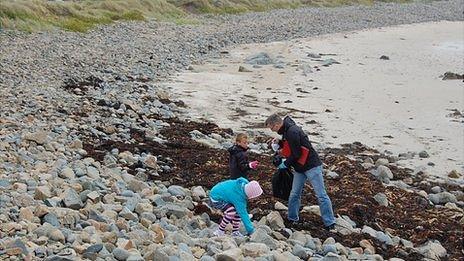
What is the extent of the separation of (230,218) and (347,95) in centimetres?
1657

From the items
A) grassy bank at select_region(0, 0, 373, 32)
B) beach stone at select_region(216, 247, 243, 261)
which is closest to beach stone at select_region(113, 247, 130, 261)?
beach stone at select_region(216, 247, 243, 261)

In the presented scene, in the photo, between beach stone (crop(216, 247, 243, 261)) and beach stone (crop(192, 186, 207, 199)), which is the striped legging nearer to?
beach stone (crop(216, 247, 243, 261))

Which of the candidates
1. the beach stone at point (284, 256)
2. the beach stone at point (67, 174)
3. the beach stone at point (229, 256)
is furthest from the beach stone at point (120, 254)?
the beach stone at point (67, 174)

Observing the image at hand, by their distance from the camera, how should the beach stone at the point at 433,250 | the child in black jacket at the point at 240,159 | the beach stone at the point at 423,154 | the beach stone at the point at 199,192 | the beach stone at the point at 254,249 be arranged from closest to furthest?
the beach stone at the point at 254,249 < the child in black jacket at the point at 240,159 < the beach stone at the point at 433,250 < the beach stone at the point at 199,192 < the beach stone at the point at 423,154

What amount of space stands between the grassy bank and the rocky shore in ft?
30.6

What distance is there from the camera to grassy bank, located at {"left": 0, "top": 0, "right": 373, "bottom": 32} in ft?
107

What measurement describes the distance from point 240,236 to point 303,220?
1.81m

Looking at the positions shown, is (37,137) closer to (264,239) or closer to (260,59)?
(264,239)

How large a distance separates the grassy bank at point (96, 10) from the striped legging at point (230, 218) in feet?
78.6

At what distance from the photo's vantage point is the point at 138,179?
11.4m

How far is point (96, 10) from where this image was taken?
43.6 m

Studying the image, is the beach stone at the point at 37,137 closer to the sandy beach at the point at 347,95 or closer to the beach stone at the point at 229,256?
the beach stone at the point at 229,256

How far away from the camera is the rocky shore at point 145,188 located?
7.77 metres

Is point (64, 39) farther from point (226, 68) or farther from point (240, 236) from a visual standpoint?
point (240, 236)
